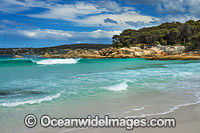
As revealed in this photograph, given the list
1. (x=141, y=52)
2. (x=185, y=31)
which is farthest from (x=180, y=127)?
(x=185, y=31)

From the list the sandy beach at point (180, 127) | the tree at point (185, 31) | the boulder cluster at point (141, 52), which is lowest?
the sandy beach at point (180, 127)

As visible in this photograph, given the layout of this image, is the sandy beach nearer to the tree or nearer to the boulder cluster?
the boulder cluster

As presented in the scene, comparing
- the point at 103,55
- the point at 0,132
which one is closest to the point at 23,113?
the point at 0,132

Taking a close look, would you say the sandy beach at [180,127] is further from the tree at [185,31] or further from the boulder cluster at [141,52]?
the tree at [185,31]

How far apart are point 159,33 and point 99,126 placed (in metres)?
79.6

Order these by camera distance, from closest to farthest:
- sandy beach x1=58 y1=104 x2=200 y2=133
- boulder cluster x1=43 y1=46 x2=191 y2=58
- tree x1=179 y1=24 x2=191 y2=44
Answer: sandy beach x1=58 y1=104 x2=200 y2=133 → boulder cluster x1=43 y1=46 x2=191 y2=58 → tree x1=179 y1=24 x2=191 y2=44

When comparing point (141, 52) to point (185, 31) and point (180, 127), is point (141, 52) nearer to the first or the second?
point (185, 31)

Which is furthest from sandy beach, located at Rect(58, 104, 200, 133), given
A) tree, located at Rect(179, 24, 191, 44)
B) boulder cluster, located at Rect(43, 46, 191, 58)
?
tree, located at Rect(179, 24, 191, 44)

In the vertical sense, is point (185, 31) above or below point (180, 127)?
above

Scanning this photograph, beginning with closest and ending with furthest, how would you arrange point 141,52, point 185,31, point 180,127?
point 180,127 < point 141,52 < point 185,31

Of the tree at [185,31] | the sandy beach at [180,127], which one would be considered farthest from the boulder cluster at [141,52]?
the sandy beach at [180,127]

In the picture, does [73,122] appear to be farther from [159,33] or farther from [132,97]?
[159,33]

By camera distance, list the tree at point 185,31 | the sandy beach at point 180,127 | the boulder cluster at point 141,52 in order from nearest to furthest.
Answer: the sandy beach at point 180,127, the boulder cluster at point 141,52, the tree at point 185,31

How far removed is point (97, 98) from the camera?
805 centimetres
